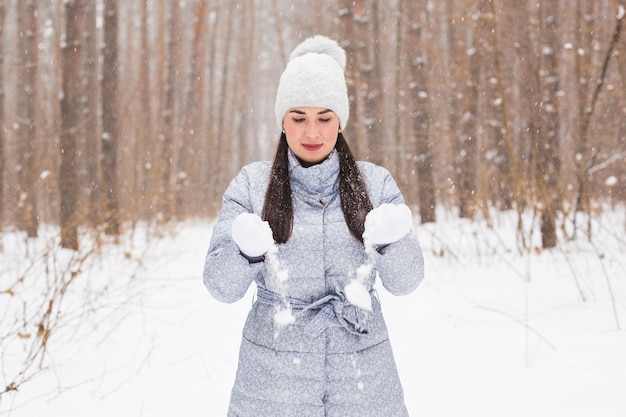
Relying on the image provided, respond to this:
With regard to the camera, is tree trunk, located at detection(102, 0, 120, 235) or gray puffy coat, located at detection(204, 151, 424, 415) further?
tree trunk, located at detection(102, 0, 120, 235)

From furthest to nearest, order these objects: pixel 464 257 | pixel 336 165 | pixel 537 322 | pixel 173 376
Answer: pixel 464 257
pixel 537 322
pixel 173 376
pixel 336 165

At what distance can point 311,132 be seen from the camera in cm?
152

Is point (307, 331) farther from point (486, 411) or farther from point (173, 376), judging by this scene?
point (173, 376)

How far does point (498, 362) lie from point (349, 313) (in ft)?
6.66

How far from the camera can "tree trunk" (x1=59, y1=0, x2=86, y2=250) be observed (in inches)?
263

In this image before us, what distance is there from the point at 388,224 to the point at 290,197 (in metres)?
0.35

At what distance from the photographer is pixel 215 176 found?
752 inches

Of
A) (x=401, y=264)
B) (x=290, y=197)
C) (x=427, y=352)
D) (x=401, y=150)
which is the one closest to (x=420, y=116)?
(x=401, y=150)

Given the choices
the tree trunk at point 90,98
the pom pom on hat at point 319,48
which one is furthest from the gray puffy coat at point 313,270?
the tree trunk at point 90,98

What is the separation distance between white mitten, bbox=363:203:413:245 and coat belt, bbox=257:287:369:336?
206 mm

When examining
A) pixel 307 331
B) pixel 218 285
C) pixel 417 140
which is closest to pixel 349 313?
pixel 307 331

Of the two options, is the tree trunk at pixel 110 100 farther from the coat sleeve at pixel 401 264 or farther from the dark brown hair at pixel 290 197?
the coat sleeve at pixel 401 264

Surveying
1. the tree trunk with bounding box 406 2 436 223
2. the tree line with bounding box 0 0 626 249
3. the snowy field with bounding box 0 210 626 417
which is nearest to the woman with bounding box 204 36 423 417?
the snowy field with bounding box 0 210 626 417

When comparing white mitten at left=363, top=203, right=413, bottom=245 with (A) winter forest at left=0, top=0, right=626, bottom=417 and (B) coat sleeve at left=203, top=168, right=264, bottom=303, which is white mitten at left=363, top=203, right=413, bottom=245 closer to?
(B) coat sleeve at left=203, top=168, right=264, bottom=303
